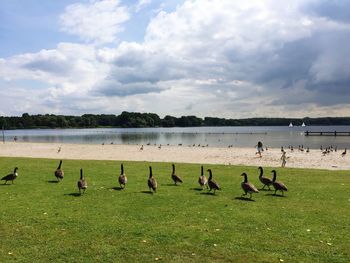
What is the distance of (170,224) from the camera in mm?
13867

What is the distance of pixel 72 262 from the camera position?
33.9ft

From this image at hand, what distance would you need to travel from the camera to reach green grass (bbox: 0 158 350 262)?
10969mm

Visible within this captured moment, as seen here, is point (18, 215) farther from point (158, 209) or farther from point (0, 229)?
point (158, 209)

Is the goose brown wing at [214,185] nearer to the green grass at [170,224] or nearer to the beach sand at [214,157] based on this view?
the green grass at [170,224]

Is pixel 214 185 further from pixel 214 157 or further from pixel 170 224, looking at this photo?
pixel 214 157

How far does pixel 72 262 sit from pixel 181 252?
3.18 meters

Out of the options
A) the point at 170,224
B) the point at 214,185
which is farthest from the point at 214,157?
the point at 170,224

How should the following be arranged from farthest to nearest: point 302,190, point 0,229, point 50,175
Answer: point 50,175
point 302,190
point 0,229

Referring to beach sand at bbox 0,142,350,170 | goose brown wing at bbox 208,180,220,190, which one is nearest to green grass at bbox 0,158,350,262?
goose brown wing at bbox 208,180,220,190

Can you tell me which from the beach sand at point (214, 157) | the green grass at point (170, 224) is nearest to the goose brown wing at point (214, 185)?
the green grass at point (170, 224)

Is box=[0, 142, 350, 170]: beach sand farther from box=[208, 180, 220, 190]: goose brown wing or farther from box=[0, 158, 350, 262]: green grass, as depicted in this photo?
box=[208, 180, 220, 190]: goose brown wing

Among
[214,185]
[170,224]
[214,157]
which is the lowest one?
[214,157]

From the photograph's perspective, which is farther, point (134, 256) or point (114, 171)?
point (114, 171)

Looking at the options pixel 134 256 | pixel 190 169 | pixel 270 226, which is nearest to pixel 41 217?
pixel 134 256
